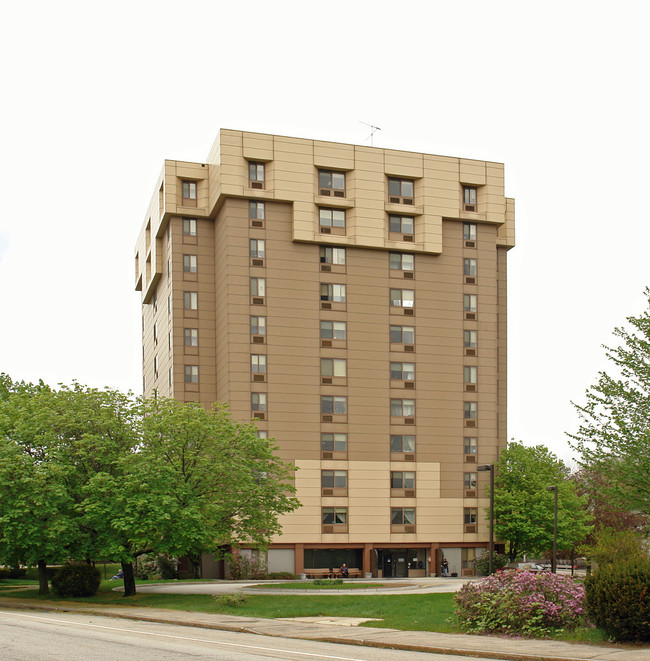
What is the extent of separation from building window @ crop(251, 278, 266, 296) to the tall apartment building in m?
0.18

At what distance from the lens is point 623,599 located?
66.6 feet

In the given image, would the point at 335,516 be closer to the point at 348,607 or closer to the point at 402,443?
the point at 402,443

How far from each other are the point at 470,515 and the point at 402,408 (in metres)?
10.4

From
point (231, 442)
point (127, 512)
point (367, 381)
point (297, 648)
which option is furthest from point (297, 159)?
point (297, 648)

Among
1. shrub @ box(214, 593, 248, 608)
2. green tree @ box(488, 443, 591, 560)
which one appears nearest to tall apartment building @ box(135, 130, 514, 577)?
green tree @ box(488, 443, 591, 560)

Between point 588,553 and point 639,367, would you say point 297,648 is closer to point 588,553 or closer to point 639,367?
point 588,553

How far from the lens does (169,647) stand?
2100 cm

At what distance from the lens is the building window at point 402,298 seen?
7556 centimetres

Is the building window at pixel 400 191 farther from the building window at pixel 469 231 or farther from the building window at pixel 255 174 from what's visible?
the building window at pixel 255 174

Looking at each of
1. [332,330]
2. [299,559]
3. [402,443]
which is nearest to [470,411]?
[402,443]

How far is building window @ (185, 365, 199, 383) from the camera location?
74312 millimetres

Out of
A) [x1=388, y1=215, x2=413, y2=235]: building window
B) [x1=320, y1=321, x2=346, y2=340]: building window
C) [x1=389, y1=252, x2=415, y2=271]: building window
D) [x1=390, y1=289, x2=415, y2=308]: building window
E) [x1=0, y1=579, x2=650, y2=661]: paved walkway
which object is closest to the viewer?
[x1=0, y1=579, x2=650, y2=661]: paved walkway

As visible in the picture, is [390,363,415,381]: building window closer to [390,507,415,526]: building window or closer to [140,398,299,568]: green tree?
[390,507,415,526]: building window

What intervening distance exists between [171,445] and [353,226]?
1384 inches
